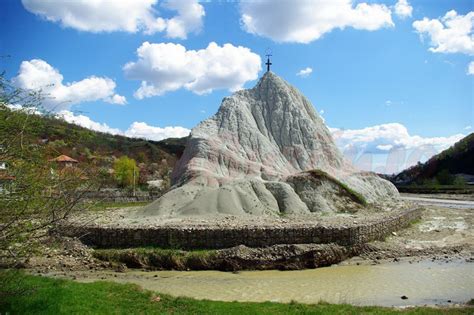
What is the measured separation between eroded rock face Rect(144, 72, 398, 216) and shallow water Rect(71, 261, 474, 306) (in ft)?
28.6

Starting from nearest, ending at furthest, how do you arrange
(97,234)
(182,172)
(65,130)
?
(65,130)
(97,234)
(182,172)

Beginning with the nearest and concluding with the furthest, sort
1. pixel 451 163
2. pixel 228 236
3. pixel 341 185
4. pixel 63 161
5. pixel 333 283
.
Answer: pixel 63 161, pixel 333 283, pixel 228 236, pixel 341 185, pixel 451 163

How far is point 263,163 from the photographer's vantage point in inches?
1385

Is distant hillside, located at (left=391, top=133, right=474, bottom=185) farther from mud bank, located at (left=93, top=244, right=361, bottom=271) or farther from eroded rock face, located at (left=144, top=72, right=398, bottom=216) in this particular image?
mud bank, located at (left=93, top=244, right=361, bottom=271)

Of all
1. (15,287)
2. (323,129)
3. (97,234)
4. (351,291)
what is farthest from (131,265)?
(323,129)

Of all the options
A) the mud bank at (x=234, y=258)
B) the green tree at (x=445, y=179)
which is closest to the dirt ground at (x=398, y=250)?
the mud bank at (x=234, y=258)

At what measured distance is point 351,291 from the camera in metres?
15.7

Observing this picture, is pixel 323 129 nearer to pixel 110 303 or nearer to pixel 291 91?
pixel 291 91

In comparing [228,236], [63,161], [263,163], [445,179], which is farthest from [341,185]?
[445,179]

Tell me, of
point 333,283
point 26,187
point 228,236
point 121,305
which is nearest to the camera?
point 26,187

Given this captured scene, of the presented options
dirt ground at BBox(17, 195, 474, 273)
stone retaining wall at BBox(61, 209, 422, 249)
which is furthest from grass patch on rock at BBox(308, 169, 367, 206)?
stone retaining wall at BBox(61, 209, 422, 249)

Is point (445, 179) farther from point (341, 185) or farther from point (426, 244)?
point (426, 244)

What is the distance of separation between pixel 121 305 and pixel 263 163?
24.1 meters

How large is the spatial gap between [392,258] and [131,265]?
485 inches
